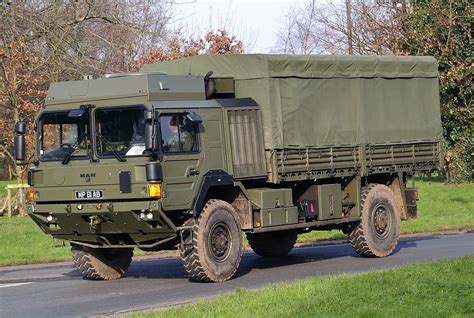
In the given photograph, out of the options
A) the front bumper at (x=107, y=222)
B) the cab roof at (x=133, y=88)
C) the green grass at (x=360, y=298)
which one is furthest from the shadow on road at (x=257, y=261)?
the green grass at (x=360, y=298)

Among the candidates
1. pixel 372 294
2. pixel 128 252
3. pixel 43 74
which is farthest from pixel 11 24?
pixel 372 294

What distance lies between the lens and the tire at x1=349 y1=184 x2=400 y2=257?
17.8 metres

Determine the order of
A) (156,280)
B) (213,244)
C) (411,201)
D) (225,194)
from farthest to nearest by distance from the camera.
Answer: (411,201) → (225,194) → (156,280) → (213,244)

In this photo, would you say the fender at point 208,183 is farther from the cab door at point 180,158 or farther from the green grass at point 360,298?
the green grass at point 360,298

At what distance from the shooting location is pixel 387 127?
61.1ft

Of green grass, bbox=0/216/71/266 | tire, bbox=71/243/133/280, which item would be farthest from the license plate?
green grass, bbox=0/216/71/266

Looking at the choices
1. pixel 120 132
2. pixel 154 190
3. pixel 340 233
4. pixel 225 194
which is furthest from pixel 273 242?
pixel 340 233

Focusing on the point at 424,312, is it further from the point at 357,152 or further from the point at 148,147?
the point at 357,152

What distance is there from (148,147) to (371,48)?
28179 mm

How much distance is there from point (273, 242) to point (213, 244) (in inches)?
155

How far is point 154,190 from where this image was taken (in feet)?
46.1

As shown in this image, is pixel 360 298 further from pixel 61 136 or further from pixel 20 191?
pixel 20 191

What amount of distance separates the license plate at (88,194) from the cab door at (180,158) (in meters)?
0.95

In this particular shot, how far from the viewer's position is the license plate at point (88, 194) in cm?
1445
